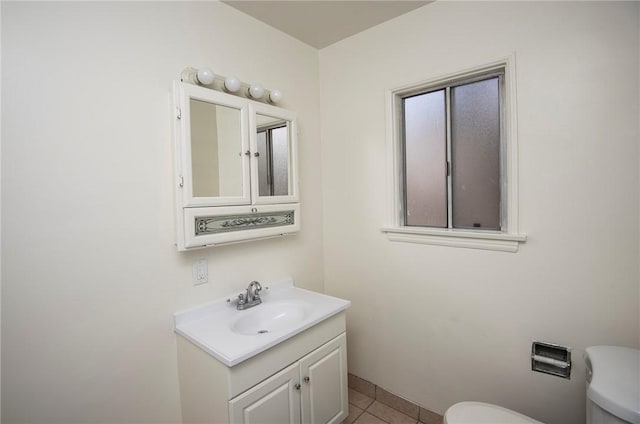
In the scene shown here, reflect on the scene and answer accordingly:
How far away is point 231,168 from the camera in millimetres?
1547

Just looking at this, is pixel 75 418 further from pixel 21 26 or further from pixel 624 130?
pixel 624 130

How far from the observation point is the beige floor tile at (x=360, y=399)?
79.2 inches

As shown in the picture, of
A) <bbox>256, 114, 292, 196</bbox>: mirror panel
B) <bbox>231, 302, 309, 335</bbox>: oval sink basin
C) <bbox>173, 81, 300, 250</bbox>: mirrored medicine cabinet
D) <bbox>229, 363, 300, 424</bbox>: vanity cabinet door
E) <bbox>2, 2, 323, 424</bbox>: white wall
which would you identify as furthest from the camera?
<bbox>256, 114, 292, 196</bbox>: mirror panel

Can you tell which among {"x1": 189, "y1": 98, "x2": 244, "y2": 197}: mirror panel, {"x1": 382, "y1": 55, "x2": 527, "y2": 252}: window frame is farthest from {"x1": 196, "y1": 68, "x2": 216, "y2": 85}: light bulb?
{"x1": 382, "y1": 55, "x2": 527, "y2": 252}: window frame

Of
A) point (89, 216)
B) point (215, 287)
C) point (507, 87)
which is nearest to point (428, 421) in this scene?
point (215, 287)

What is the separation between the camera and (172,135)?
138 centimetres

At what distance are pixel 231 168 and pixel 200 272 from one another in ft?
1.88

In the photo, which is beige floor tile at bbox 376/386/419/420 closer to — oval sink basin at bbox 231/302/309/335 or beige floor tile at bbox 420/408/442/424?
beige floor tile at bbox 420/408/442/424

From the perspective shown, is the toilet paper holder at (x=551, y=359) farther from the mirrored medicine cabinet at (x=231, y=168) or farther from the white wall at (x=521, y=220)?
the mirrored medicine cabinet at (x=231, y=168)

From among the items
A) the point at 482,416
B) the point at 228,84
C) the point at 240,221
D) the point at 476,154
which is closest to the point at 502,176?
the point at 476,154

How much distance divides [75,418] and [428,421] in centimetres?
184

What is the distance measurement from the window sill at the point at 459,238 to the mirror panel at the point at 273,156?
0.74 meters

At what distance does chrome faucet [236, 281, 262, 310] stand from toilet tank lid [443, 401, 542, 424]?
108cm

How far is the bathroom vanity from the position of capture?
3.90 feet
